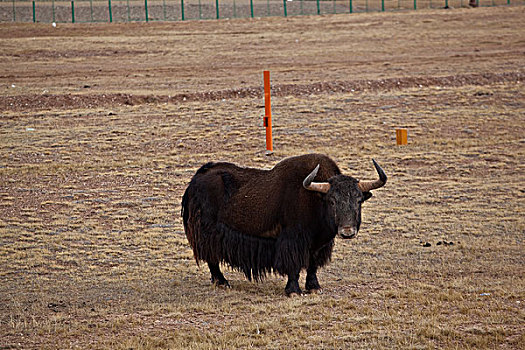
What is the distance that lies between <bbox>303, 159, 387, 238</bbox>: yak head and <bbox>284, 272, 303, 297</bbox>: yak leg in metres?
0.97

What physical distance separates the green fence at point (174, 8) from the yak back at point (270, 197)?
41.0 meters

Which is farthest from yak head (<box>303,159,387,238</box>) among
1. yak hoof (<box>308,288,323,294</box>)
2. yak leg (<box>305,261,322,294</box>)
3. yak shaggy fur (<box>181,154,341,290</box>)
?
yak hoof (<box>308,288,323,294</box>)

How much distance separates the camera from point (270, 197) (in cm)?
977

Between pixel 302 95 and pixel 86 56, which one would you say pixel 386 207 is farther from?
pixel 86 56

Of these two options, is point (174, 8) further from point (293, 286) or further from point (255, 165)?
point (293, 286)

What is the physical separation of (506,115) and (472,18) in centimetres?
2423

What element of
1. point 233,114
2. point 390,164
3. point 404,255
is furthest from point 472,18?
point 404,255

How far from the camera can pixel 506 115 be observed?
21.3 metres

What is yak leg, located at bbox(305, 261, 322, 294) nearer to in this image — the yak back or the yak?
the yak

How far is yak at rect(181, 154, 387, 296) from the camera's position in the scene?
9180mm

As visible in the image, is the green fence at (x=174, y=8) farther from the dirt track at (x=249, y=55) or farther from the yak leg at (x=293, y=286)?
the yak leg at (x=293, y=286)

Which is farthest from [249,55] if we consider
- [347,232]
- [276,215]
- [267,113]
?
[347,232]

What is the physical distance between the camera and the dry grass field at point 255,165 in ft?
27.4

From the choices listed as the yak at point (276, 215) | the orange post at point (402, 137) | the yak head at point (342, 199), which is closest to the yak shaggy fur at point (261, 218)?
Answer: the yak at point (276, 215)
